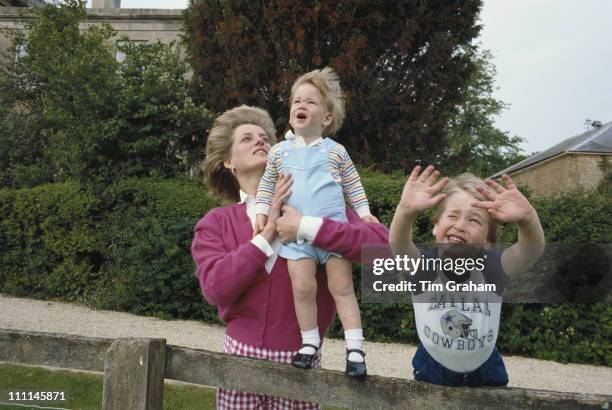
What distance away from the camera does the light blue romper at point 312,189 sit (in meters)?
2.02

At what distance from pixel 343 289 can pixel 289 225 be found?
334mm

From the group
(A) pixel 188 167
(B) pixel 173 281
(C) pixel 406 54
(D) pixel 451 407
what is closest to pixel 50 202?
(A) pixel 188 167

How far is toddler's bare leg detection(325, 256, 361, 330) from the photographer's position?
194cm

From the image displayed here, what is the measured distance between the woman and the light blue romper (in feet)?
0.21

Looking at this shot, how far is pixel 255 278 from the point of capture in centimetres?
205

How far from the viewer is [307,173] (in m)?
2.12

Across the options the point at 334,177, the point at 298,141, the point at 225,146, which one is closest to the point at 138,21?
the point at 225,146

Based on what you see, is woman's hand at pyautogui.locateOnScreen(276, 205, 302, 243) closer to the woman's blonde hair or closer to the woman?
the woman

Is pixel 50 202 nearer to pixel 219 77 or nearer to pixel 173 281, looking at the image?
pixel 173 281

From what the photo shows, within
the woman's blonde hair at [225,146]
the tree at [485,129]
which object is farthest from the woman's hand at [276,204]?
the tree at [485,129]

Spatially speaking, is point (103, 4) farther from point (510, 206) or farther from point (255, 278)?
point (510, 206)

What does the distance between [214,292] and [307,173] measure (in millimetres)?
632

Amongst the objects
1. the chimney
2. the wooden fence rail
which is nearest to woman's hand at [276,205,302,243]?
the wooden fence rail

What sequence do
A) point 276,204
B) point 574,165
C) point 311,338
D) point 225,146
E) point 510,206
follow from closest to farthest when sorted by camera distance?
point 510,206
point 311,338
point 276,204
point 225,146
point 574,165
